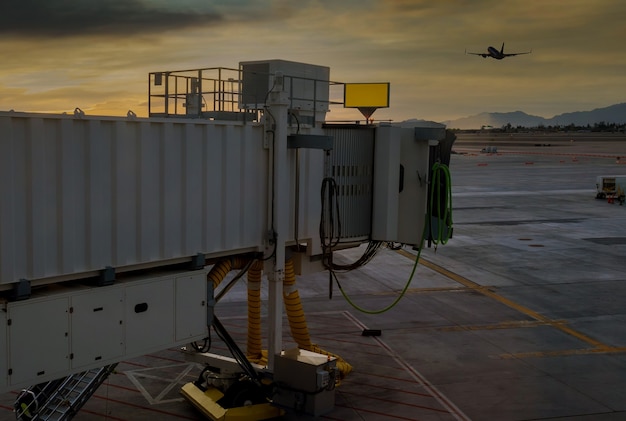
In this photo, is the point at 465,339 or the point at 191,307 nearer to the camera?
the point at 191,307

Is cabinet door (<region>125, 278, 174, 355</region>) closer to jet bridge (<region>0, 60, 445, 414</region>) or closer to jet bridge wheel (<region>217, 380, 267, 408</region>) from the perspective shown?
jet bridge (<region>0, 60, 445, 414</region>)

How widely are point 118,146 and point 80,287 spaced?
7.42ft

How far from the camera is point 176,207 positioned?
12031 millimetres

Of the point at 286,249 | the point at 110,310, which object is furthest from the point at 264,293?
the point at 110,310

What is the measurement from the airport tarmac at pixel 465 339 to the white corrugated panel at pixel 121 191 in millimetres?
5685

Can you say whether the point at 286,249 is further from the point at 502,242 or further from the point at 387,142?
the point at 502,242

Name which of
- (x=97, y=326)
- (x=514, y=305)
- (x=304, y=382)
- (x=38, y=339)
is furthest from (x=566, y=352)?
(x=38, y=339)

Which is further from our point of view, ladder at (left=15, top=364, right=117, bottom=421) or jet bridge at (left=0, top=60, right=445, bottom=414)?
ladder at (left=15, top=364, right=117, bottom=421)

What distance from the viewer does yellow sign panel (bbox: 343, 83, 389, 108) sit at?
1598 cm

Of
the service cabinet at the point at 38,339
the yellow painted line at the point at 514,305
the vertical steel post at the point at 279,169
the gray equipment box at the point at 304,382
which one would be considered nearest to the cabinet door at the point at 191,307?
the vertical steel post at the point at 279,169

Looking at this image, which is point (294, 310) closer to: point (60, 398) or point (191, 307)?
point (191, 307)

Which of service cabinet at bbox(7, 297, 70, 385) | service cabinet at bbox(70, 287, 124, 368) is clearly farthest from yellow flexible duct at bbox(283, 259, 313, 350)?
service cabinet at bbox(7, 297, 70, 385)

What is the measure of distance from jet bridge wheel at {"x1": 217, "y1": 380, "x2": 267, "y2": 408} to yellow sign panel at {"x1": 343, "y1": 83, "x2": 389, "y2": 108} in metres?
6.73

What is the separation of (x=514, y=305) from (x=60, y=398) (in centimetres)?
1774
